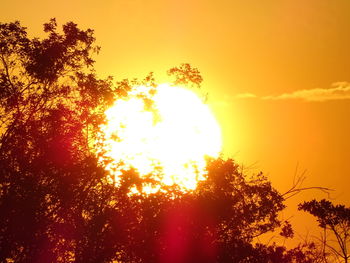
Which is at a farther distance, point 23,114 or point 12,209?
point 23,114

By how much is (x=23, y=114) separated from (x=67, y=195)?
4.34 meters

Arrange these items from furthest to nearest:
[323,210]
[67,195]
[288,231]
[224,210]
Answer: [323,210]
[288,231]
[224,210]
[67,195]

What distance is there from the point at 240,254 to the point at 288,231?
6007mm

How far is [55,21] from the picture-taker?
19.3m

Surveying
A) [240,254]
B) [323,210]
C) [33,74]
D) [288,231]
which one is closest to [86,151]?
[33,74]

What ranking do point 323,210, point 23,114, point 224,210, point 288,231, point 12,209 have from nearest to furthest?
point 12,209 < point 23,114 < point 224,210 < point 288,231 < point 323,210

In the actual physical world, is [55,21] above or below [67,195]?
above

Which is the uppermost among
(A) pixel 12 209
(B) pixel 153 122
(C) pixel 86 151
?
(B) pixel 153 122

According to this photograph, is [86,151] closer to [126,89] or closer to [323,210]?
[126,89]

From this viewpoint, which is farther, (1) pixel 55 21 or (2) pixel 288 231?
(2) pixel 288 231

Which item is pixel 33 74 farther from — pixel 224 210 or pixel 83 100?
pixel 224 210

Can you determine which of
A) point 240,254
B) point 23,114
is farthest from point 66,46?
point 240,254

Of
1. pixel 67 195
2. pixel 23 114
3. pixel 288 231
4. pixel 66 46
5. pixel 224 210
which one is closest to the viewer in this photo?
pixel 67 195

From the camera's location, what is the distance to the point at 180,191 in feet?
63.3
